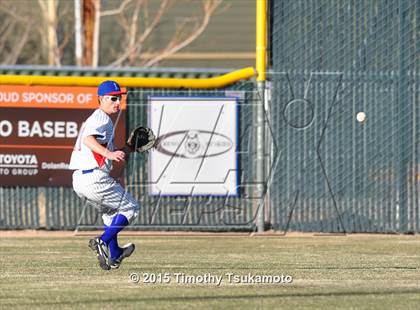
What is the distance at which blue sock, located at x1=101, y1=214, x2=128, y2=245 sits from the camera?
1027 cm

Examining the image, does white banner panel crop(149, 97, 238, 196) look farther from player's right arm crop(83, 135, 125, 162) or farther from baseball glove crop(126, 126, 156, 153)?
player's right arm crop(83, 135, 125, 162)

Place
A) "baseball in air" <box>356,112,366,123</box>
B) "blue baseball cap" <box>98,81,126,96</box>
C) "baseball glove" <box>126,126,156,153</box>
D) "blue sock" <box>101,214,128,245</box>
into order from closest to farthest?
"blue sock" <box>101,214,128,245</box>, "blue baseball cap" <box>98,81,126,96</box>, "baseball glove" <box>126,126,156,153</box>, "baseball in air" <box>356,112,366,123</box>

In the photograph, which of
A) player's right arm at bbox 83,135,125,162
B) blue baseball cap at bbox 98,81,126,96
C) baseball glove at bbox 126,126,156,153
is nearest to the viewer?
player's right arm at bbox 83,135,125,162

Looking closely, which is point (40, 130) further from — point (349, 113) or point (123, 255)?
point (123, 255)

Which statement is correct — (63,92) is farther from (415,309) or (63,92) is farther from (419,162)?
(415,309)

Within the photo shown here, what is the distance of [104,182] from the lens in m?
10.3

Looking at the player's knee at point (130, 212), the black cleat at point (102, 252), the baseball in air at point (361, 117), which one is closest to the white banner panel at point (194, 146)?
the baseball in air at point (361, 117)

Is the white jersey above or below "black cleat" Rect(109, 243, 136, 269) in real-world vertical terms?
above

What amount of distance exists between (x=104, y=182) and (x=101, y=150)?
0.46 meters

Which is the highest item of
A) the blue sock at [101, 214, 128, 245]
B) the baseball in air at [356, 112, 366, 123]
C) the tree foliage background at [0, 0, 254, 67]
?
the tree foliage background at [0, 0, 254, 67]

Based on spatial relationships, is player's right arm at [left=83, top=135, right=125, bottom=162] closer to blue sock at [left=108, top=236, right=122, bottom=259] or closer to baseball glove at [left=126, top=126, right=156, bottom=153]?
baseball glove at [left=126, top=126, right=156, bottom=153]

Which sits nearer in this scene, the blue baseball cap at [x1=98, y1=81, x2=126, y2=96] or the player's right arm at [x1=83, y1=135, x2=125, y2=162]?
the player's right arm at [x1=83, y1=135, x2=125, y2=162]

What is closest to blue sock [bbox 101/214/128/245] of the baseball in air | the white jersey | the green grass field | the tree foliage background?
the green grass field

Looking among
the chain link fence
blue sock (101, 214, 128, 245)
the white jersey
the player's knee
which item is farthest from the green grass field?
the white jersey
